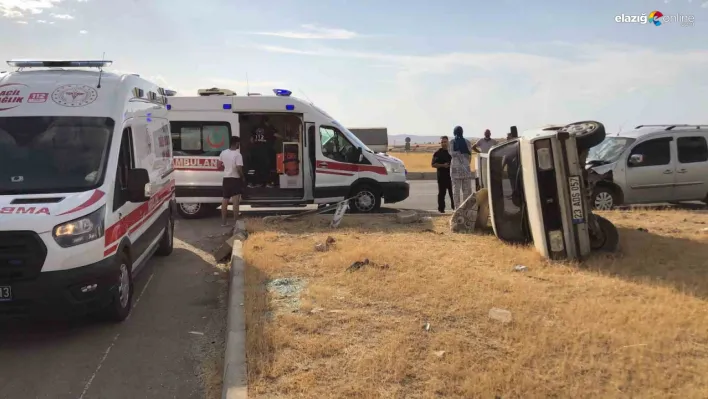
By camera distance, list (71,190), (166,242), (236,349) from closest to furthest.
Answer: (236,349)
(71,190)
(166,242)

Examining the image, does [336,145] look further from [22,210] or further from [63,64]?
[22,210]

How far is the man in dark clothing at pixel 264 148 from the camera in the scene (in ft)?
44.2

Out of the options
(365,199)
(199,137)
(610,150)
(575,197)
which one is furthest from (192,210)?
(610,150)

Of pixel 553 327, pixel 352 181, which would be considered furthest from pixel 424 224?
pixel 553 327

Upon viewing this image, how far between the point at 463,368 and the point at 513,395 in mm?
435

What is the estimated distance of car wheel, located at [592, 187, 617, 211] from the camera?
11352 mm

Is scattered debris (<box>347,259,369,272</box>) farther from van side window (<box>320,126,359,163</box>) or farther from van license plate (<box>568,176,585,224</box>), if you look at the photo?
van side window (<box>320,126,359,163</box>)

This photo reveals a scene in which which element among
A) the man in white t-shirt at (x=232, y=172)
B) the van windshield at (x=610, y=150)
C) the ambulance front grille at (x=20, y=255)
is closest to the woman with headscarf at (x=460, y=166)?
the van windshield at (x=610, y=150)

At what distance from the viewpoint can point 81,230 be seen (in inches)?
192

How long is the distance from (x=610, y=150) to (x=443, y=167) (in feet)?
11.5

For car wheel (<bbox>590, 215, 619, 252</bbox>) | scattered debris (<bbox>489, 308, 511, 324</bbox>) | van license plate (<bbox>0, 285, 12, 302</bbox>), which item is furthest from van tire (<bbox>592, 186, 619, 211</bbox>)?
van license plate (<bbox>0, 285, 12, 302</bbox>)

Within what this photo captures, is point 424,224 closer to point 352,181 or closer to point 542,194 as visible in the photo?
point 352,181

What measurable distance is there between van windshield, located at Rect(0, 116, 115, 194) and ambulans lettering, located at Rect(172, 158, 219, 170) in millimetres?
6215

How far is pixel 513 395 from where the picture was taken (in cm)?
353
